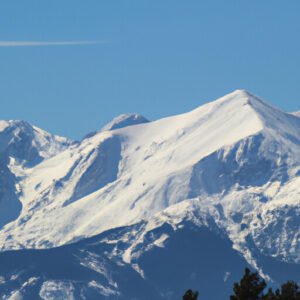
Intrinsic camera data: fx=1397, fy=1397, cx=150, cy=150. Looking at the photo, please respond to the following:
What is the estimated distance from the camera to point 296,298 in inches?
6029

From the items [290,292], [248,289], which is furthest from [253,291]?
[290,292]

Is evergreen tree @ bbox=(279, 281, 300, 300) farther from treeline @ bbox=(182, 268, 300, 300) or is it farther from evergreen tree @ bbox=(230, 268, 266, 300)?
evergreen tree @ bbox=(230, 268, 266, 300)

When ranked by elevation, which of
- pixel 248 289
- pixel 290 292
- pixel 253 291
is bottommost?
pixel 290 292

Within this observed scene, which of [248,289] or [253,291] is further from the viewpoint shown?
[253,291]

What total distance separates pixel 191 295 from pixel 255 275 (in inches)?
295

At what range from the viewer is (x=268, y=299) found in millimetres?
152000

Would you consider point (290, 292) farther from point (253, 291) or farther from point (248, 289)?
point (248, 289)

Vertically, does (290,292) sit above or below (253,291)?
below

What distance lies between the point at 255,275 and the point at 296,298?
226 inches

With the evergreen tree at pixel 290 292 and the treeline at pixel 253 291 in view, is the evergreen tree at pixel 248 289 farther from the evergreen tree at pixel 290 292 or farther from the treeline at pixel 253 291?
the evergreen tree at pixel 290 292

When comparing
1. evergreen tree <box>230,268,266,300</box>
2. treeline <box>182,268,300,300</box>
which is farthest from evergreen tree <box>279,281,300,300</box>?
evergreen tree <box>230,268,266,300</box>

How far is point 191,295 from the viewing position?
512 ft

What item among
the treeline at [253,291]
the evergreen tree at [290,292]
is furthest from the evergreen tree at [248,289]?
the evergreen tree at [290,292]

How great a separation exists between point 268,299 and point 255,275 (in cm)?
492
